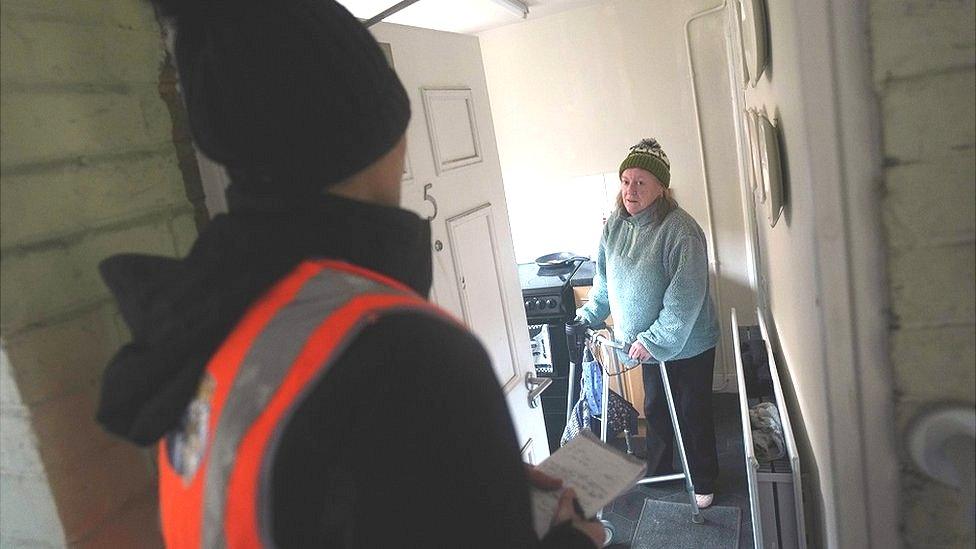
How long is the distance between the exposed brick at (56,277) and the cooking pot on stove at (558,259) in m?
2.47

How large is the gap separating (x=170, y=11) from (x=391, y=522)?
51 cm

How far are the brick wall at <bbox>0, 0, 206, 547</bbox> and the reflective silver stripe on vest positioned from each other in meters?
0.37

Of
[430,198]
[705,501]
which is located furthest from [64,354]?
[705,501]

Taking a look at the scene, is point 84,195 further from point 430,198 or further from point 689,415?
point 689,415

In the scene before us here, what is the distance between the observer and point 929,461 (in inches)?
31.3

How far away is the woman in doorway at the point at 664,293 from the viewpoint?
2.29m

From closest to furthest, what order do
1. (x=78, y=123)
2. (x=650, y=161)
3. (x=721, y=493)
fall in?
1. (x=78, y=123)
2. (x=650, y=161)
3. (x=721, y=493)

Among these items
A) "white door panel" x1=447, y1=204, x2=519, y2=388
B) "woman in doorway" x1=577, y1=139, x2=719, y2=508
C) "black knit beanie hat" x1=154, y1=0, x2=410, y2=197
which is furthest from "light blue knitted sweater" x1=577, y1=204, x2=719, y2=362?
"black knit beanie hat" x1=154, y1=0, x2=410, y2=197

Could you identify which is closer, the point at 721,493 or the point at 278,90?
the point at 278,90

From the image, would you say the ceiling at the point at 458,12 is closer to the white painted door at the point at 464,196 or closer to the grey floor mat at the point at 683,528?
the white painted door at the point at 464,196

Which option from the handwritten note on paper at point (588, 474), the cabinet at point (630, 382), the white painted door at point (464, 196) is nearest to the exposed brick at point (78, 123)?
the white painted door at point (464, 196)

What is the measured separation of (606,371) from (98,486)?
84.6 inches

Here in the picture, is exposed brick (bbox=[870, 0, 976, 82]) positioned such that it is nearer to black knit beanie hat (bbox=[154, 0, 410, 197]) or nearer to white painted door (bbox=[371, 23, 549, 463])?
black knit beanie hat (bbox=[154, 0, 410, 197])

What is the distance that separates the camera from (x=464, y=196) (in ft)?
5.64
